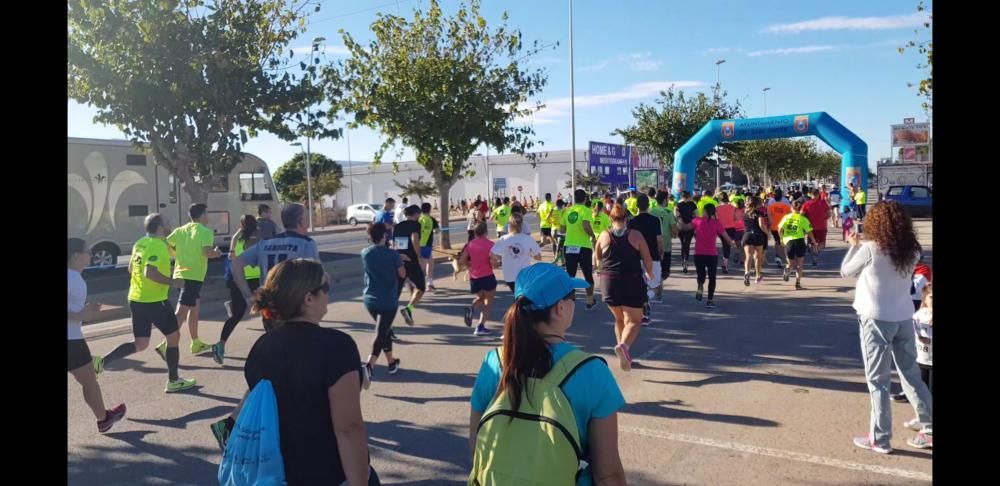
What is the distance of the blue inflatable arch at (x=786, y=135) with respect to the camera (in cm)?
2156

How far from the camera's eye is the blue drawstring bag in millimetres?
2543

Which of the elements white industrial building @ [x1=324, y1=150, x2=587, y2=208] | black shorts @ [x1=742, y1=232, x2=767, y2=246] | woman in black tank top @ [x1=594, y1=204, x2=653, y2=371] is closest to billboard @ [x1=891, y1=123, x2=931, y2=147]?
white industrial building @ [x1=324, y1=150, x2=587, y2=208]


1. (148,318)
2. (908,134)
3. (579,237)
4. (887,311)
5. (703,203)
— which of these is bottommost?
(148,318)

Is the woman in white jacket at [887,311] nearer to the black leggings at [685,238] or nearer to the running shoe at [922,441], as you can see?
the running shoe at [922,441]

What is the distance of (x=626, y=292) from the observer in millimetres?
7199

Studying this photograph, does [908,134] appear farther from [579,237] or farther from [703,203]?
[579,237]

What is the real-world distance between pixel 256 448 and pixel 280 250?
389cm

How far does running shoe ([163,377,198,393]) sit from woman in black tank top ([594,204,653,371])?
4110 millimetres

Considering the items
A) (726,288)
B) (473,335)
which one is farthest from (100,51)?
(726,288)

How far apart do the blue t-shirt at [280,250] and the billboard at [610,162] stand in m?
26.0

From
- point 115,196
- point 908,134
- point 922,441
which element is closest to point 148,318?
point 922,441

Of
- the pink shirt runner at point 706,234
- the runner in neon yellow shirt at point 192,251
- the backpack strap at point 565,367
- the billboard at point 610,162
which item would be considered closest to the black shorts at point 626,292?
the pink shirt runner at point 706,234
